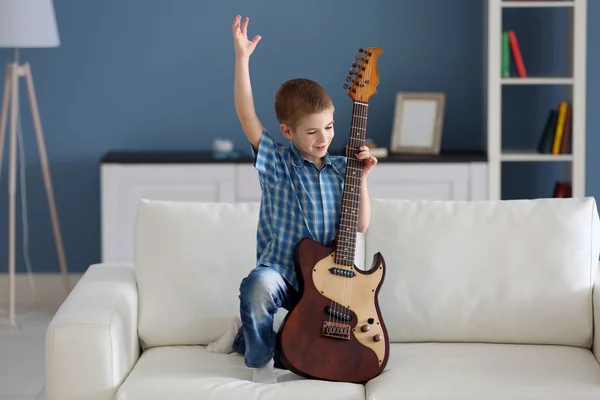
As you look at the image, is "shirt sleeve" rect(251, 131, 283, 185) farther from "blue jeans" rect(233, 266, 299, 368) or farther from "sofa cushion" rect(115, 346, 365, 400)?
"sofa cushion" rect(115, 346, 365, 400)

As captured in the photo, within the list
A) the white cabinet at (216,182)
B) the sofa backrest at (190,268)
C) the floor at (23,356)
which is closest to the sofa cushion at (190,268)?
the sofa backrest at (190,268)

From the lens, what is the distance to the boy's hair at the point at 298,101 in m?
2.66

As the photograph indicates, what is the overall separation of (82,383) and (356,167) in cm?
87

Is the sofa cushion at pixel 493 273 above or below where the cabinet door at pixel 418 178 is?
below

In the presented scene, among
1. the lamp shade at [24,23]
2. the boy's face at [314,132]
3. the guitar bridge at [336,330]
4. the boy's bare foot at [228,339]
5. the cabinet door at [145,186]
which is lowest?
the boy's bare foot at [228,339]

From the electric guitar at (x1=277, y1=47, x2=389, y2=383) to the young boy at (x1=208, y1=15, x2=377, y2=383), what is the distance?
67mm

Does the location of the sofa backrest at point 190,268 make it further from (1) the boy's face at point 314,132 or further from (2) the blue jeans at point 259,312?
(1) the boy's face at point 314,132

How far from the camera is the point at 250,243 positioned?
2938 mm

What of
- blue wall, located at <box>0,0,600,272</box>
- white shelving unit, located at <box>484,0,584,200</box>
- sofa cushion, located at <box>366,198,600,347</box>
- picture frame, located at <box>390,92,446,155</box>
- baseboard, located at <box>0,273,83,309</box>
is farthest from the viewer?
baseboard, located at <box>0,273,83,309</box>

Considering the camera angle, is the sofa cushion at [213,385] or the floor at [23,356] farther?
the floor at [23,356]

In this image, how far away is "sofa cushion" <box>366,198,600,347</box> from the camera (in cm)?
287

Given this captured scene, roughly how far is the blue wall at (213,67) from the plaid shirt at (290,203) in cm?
213

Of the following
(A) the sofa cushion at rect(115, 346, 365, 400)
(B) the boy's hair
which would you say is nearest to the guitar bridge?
(A) the sofa cushion at rect(115, 346, 365, 400)

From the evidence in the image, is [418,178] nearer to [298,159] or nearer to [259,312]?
[298,159]
